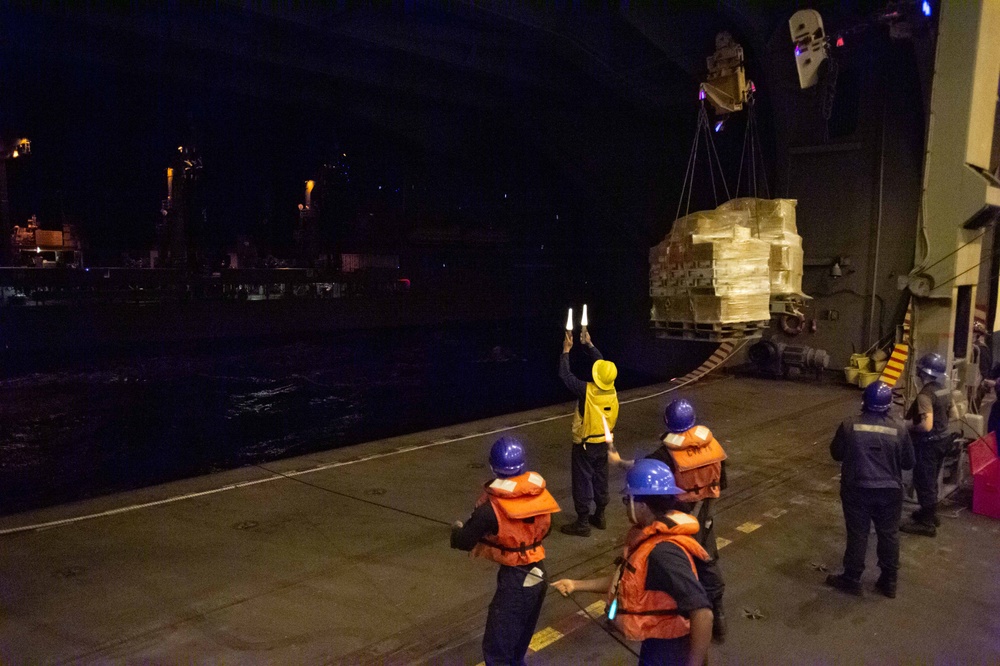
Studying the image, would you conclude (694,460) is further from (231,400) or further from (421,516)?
(231,400)

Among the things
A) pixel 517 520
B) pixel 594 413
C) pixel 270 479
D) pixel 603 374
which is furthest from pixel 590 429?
pixel 270 479

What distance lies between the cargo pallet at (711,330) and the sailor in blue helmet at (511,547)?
3.72 meters

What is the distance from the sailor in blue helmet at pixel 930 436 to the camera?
22.1ft

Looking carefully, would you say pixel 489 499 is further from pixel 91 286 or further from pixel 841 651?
pixel 91 286

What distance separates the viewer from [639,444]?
35.3 feet

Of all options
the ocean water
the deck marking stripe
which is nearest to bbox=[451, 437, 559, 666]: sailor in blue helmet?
the deck marking stripe

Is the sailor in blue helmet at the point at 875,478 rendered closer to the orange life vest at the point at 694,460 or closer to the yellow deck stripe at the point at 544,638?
the orange life vest at the point at 694,460

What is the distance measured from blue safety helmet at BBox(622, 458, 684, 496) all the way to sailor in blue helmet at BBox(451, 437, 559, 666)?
1.80 feet

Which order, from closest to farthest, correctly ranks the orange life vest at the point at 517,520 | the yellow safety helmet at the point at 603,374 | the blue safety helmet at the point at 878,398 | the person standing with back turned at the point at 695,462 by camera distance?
the orange life vest at the point at 517,520, the person standing with back turned at the point at 695,462, the blue safety helmet at the point at 878,398, the yellow safety helmet at the point at 603,374

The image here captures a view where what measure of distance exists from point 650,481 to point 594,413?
3.18 meters

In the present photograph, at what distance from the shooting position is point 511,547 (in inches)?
146

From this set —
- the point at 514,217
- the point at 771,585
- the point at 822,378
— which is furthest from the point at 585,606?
the point at 514,217

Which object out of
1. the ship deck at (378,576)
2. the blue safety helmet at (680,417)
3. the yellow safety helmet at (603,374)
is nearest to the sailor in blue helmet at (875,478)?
the ship deck at (378,576)

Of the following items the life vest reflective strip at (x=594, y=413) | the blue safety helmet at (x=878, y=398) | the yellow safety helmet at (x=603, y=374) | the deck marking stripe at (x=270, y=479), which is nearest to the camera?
the blue safety helmet at (x=878, y=398)
